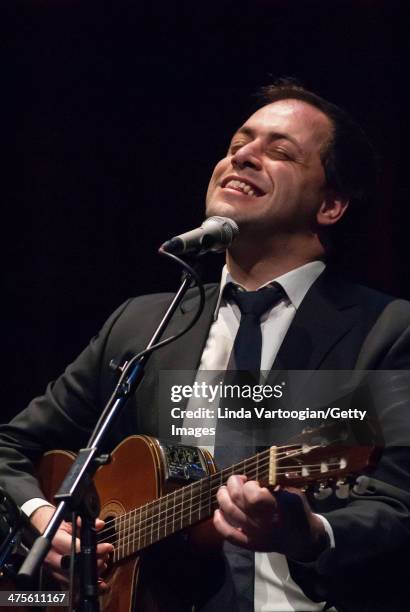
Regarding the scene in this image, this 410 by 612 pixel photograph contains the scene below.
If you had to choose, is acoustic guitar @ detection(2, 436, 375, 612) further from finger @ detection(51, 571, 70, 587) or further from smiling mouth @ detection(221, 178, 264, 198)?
smiling mouth @ detection(221, 178, 264, 198)

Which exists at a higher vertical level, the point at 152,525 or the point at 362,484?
the point at 362,484

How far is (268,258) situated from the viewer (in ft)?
10.2

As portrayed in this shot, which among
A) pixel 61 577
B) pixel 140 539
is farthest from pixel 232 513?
pixel 61 577

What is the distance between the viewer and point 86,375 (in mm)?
3188

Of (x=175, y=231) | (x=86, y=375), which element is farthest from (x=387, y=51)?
(x=86, y=375)

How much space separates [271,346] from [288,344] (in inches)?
3.4

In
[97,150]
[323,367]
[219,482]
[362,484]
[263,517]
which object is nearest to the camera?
[362,484]

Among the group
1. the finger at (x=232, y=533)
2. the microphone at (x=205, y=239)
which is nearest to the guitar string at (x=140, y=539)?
the finger at (x=232, y=533)

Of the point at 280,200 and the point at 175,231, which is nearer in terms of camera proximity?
the point at 280,200

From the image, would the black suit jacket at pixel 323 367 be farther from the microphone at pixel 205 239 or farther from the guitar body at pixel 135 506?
the microphone at pixel 205 239

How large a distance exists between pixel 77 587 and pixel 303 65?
2137 mm

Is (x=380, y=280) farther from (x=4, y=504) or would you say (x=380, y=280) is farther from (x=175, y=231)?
(x=4, y=504)

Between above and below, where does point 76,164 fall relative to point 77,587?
above

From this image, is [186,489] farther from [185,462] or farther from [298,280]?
[298,280]
